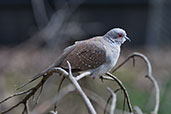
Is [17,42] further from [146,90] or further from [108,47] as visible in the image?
[108,47]

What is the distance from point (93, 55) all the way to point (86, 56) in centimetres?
3

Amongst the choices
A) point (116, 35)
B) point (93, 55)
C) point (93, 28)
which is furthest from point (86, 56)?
point (93, 28)

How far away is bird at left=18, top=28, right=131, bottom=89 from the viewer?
1.48 meters

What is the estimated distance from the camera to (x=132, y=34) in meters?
6.38

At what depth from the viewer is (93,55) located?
5.00ft

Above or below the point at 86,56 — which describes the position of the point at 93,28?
below

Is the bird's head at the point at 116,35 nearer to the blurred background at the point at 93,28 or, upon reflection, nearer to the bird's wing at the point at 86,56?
the bird's wing at the point at 86,56

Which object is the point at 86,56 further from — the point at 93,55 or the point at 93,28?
the point at 93,28

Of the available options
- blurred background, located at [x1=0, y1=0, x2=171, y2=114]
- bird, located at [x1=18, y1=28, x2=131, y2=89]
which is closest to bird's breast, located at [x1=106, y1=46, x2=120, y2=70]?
bird, located at [x1=18, y1=28, x2=131, y2=89]

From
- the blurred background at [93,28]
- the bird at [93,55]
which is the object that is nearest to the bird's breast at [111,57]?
the bird at [93,55]

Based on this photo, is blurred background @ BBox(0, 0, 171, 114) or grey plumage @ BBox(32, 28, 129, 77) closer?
grey plumage @ BBox(32, 28, 129, 77)

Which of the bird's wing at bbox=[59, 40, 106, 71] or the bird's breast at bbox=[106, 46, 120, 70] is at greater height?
the bird's wing at bbox=[59, 40, 106, 71]

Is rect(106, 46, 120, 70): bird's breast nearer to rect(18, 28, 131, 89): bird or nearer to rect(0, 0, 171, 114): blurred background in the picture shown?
rect(18, 28, 131, 89): bird

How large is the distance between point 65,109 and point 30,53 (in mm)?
2966
